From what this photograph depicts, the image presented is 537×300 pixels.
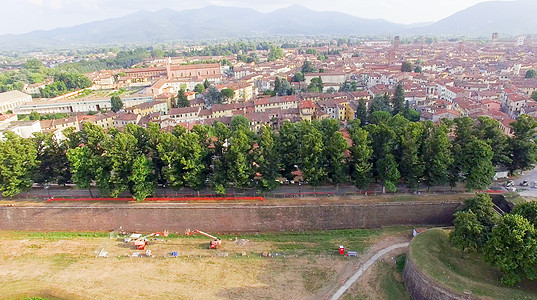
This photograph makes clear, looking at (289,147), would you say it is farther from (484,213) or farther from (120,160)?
(484,213)

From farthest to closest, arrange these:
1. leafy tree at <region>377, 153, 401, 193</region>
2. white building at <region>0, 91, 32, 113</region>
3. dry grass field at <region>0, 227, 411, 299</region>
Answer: white building at <region>0, 91, 32, 113</region> < leafy tree at <region>377, 153, 401, 193</region> < dry grass field at <region>0, 227, 411, 299</region>

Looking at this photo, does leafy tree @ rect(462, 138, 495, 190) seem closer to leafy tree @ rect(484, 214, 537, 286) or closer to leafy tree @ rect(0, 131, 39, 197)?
leafy tree @ rect(484, 214, 537, 286)

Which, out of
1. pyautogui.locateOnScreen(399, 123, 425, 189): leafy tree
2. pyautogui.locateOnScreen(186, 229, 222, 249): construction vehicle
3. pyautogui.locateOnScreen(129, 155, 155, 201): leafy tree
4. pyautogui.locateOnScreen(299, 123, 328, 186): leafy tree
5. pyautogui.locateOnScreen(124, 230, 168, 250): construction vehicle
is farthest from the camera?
pyautogui.locateOnScreen(129, 155, 155, 201): leafy tree

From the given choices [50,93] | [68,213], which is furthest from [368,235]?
[50,93]

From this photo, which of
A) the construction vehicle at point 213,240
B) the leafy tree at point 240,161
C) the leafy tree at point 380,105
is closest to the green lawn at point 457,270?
the leafy tree at point 240,161

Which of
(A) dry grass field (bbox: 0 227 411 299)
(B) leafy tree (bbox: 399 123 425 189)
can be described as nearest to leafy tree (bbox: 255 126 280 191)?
(A) dry grass field (bbox: 0 227 411 299)

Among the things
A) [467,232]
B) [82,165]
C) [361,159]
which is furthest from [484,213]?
[82,165]

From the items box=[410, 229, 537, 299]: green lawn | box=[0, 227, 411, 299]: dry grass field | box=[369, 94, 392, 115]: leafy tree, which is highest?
box=[369, 94, 392, 115]: leafy tree
